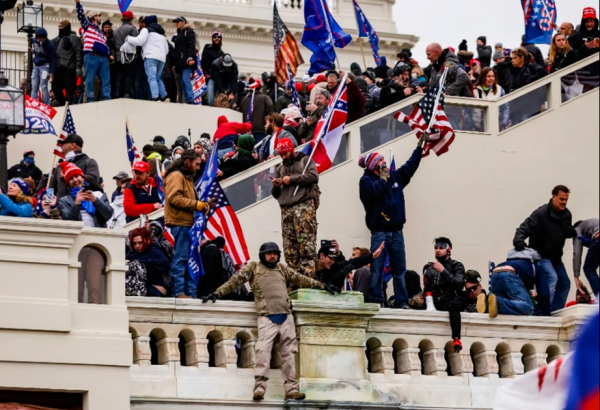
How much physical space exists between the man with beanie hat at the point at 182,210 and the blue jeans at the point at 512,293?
10.8ft

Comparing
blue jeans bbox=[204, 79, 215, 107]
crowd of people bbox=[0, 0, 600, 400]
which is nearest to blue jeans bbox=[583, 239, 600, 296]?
crowd of people bbox=[0, 0, 600, 400]

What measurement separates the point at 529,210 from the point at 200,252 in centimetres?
777

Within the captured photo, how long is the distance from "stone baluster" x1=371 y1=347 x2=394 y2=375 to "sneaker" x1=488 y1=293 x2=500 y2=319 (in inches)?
46.8

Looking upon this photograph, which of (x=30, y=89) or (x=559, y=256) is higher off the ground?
(x=30, y=89)

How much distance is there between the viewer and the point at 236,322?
17.2 meters

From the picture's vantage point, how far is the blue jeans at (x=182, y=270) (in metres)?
17.5

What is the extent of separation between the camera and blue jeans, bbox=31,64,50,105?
29625 millimetres

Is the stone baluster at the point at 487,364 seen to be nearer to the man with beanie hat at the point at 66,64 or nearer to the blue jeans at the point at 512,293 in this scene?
the blue jeans at the point at 512,293

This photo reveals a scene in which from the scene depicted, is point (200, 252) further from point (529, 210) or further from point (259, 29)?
point (259, 29)

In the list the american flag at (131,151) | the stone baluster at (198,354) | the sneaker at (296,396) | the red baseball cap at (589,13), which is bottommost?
the sneaker at (296,396)

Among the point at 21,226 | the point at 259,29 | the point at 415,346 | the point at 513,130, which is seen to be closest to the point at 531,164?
the point at 513,130

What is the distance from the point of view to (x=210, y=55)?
30.1 m

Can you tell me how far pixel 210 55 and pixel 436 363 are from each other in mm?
12927

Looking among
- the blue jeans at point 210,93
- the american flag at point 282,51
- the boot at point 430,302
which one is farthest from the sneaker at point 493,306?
the blue jeans at point 210,93
